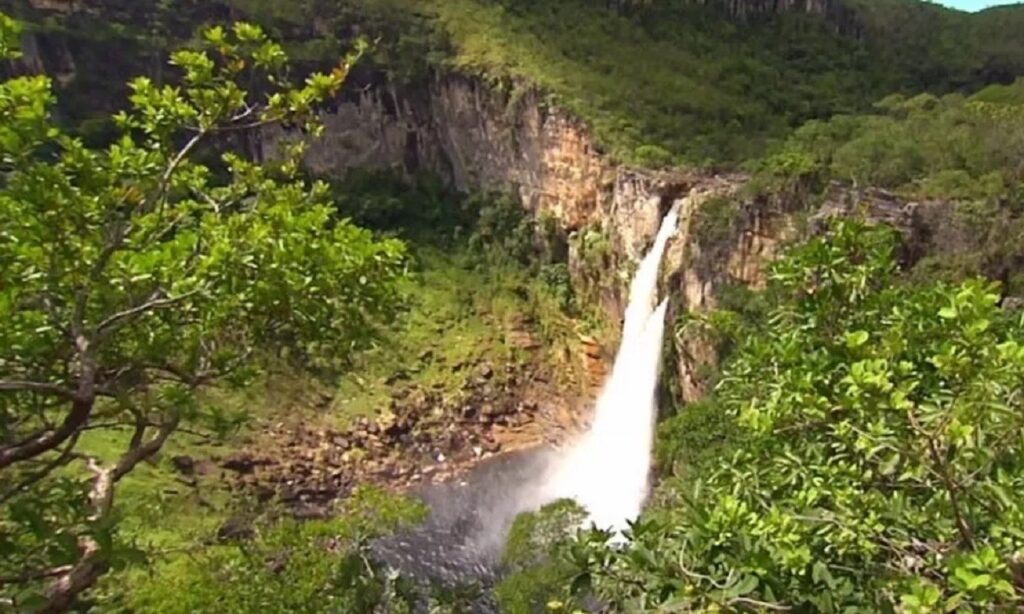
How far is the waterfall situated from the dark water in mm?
1054

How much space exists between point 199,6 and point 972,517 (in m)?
43.0

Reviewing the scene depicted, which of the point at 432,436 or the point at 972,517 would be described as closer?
the point at 972,517

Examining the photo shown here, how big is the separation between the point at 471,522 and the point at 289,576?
12778mm

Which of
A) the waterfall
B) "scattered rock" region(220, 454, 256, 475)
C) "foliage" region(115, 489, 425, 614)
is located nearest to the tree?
"foliage" region(115, 489, 425, 614)

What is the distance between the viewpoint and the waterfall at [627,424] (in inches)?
947

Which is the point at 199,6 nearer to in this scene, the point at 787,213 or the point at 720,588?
the point at 787,213

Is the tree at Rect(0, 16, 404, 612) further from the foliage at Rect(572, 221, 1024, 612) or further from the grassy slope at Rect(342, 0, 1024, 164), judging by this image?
the grassy slope at Rect(342, 0, 1024, 164)

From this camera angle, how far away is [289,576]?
11531mm

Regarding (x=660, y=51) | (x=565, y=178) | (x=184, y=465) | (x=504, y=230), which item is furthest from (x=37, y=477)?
(x=660, y=51)

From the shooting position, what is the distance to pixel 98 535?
3867 millimetres

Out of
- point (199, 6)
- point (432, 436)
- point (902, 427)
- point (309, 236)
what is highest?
point (199, 6)

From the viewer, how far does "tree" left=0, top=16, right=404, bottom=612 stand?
4.09m

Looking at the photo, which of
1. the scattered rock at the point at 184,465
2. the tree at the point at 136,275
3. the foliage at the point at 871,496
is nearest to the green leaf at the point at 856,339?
the foliage at the point at 871,496

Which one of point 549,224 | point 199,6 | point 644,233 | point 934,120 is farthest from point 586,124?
point 199,6
